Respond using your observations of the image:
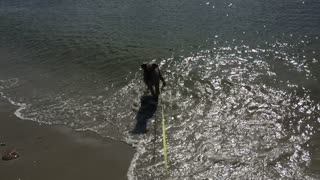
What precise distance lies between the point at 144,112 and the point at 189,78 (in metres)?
2.59

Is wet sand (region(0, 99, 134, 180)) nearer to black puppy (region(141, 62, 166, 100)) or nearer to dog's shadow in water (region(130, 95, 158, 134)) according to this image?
dog's shadow in water (region(130, 95, 158, 134))

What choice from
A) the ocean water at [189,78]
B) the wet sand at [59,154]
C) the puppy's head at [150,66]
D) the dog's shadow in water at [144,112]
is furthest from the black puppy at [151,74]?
the wet sand at [59,154]

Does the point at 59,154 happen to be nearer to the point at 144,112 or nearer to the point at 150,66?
the point at 144,112

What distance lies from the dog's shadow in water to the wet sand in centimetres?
90

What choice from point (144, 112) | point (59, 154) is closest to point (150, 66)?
point (144, 112)

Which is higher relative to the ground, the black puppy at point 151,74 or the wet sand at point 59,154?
the black puppy at point 151,74

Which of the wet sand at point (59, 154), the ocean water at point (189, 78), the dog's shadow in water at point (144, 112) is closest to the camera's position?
the wet sand at point (59, 154)

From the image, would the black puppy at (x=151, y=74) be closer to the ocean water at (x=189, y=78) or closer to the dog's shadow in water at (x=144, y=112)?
the dog's shadow in water at (x=144, y=112)

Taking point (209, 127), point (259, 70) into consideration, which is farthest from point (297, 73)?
point (209, 127)

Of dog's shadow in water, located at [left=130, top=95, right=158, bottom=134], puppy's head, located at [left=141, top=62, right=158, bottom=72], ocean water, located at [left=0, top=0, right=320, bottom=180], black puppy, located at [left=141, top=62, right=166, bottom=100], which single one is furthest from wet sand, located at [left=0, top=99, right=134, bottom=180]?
puppy's head, located at [left=141, top=62, right=158, bottom=72]

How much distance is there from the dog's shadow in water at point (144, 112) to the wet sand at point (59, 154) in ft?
2.94

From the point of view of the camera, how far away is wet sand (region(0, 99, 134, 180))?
9.43 metres

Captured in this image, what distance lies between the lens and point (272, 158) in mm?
9430

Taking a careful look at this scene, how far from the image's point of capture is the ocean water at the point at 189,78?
9.84 metres
